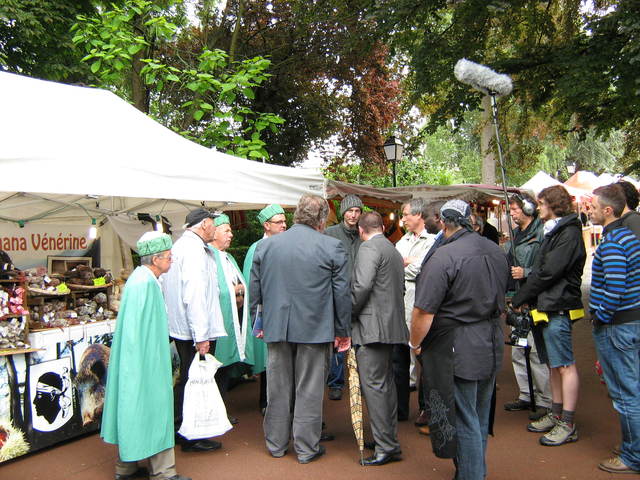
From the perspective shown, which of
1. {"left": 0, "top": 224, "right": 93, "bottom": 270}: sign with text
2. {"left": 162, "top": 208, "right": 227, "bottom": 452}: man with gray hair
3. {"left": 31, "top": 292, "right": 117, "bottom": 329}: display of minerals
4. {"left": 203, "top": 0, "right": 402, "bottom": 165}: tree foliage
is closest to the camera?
{"left": 162, "top": 208, "right": 227, "bottom": 452}: man with gray hair

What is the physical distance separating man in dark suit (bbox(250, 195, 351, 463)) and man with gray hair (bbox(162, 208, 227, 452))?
1.19ft

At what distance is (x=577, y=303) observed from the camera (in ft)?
13.9

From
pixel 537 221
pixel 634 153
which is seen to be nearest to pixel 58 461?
pixel 537 221

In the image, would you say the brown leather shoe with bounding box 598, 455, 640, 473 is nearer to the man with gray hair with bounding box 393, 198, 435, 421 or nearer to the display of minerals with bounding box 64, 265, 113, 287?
the man with gray hair with bounding box 393, 198, 435, 421

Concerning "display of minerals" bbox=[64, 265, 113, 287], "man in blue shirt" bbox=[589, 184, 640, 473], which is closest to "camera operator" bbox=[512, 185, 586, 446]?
"man in blue shirt" bbox=[589, 184, 640, 473]

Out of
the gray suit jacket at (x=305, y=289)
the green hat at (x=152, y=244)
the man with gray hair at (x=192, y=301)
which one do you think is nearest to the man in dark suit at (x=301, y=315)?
the gray suit jacket at (x=305, y=289)

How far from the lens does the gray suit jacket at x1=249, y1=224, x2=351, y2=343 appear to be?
3992 mm

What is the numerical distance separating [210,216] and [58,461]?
2182mm

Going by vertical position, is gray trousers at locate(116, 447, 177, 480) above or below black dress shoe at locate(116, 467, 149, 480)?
above

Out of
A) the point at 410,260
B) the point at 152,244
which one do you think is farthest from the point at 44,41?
the point at 410,260

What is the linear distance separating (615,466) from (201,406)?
115 inches

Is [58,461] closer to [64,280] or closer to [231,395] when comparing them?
[64,280]

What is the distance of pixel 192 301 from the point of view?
418 centimetres

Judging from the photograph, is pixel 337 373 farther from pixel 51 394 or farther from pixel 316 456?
pixel 51 394
